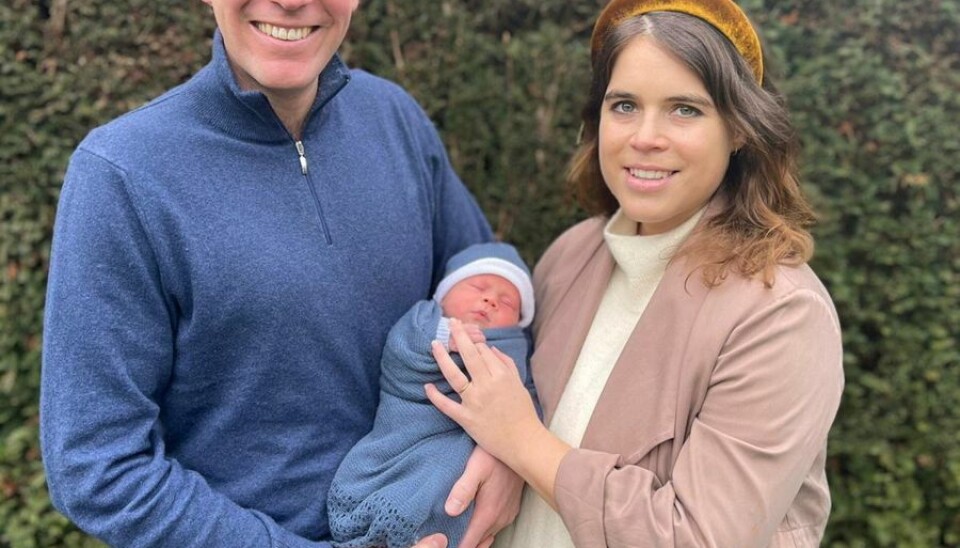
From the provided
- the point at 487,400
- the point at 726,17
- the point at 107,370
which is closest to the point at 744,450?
the point at 487,400

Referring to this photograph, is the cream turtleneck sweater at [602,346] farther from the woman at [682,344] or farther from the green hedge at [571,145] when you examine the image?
the green hedge at [571,145]

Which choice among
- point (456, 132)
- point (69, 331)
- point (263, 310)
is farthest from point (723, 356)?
point (456, 132)

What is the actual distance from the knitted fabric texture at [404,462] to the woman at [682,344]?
0.22ft

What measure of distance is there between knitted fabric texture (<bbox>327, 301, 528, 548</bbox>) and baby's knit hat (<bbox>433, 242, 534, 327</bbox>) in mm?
208

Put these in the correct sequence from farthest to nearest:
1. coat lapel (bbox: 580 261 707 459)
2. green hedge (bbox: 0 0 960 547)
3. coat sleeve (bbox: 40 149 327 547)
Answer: green hedge (bbox: 0 0 960 547) < coat lapel (bbox: 580 261 707 459) < coat sleeve (bbox: 40 149 327 547)

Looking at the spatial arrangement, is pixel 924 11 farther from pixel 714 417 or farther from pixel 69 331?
pixel 69 331

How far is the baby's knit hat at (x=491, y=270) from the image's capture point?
2193mm

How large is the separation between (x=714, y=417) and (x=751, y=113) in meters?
0.70

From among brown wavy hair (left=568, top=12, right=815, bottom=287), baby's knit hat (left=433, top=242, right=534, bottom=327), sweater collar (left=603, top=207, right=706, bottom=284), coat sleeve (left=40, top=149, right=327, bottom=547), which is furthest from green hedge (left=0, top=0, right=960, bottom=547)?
coat sleeve (left=40, top=149, right=327, bottom=547)

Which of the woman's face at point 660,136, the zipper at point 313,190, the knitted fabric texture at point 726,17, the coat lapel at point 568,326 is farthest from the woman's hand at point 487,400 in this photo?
the knitted fabric texture at point 726,17

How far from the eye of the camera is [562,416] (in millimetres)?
1968

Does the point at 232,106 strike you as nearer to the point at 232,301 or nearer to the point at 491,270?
the point at 232,301

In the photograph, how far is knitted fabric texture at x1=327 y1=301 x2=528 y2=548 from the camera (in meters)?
1.81

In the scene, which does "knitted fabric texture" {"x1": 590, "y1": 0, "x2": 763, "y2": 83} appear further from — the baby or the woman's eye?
the baby
